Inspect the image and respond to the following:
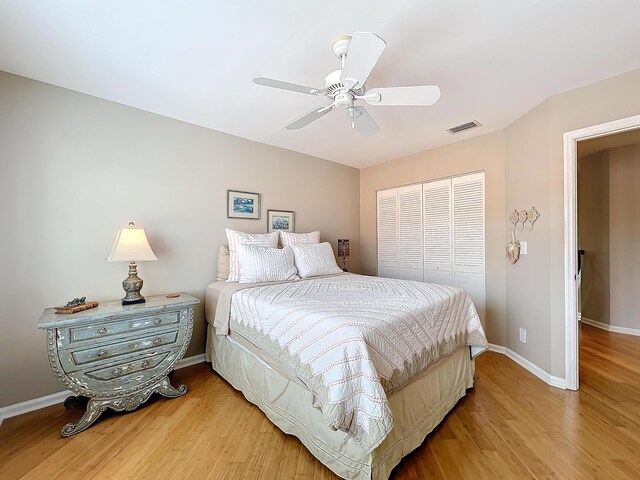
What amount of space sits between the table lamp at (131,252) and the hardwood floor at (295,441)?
0.88 metres

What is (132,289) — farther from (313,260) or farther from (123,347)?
(313,260)

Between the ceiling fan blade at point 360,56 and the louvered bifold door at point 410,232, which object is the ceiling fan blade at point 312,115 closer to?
the ceiling fan blade at point 360,56

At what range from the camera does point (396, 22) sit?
4.97 feet

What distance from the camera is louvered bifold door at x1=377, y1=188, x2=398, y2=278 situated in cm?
412

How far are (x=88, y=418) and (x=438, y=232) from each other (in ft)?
12.6

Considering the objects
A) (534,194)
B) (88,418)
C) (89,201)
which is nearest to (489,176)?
(534,194)

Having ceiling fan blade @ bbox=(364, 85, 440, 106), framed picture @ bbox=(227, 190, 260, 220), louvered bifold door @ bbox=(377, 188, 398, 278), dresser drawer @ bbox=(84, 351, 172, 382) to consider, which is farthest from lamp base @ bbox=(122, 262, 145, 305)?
louvered bifold door @ bbox=(377, 188, 398, 278)

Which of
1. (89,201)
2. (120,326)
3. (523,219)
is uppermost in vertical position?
(89,201)

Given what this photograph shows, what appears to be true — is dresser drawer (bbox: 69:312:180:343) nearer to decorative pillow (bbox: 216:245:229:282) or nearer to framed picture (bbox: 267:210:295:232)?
decorative pillow (bbox: 216:245:229:282)

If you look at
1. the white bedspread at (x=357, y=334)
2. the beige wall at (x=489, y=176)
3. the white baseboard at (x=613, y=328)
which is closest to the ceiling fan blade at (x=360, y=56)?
the white bedspread at (x=357, y=334)

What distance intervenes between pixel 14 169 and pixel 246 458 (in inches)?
102

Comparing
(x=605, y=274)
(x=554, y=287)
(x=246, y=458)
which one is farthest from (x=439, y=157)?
(x=246, y=458)

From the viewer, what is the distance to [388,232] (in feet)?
13.8

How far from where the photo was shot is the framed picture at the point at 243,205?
313cm
